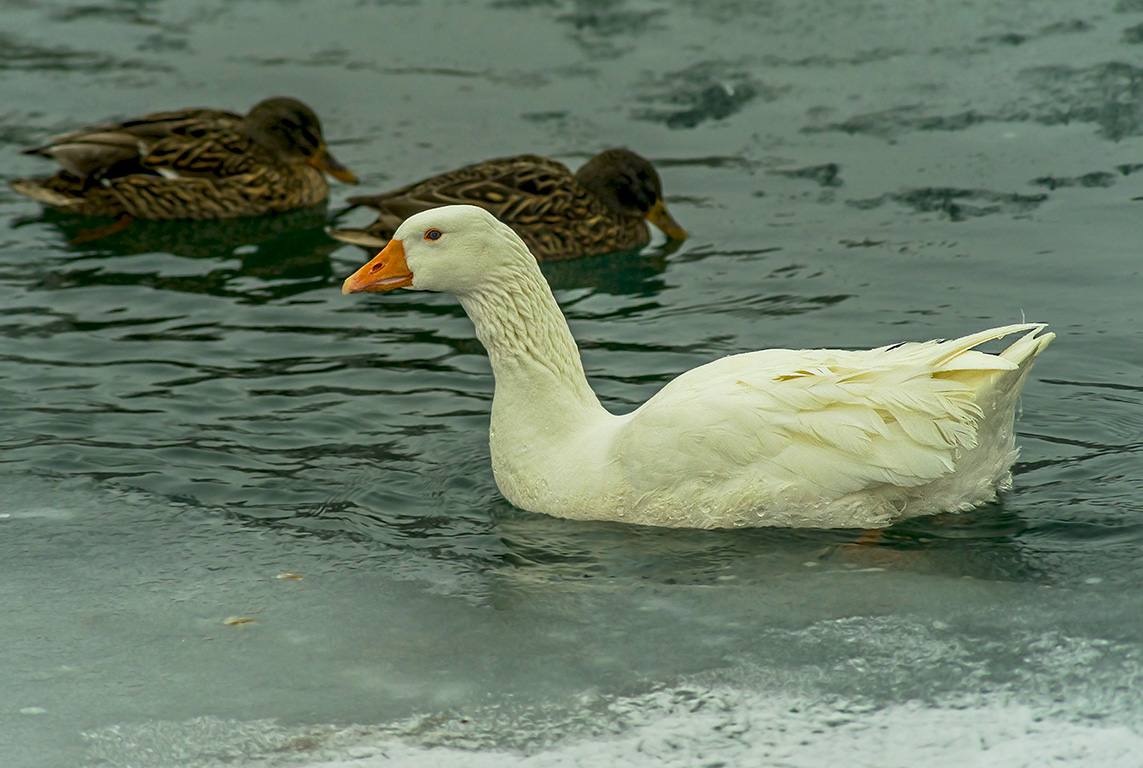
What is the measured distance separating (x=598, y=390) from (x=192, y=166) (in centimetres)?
511

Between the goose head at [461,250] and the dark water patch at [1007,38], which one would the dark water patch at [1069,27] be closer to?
the dark water patch at [1007,38]

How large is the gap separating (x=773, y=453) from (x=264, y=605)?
2.12 metres

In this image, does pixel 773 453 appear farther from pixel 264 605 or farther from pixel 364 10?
pixel 364 10

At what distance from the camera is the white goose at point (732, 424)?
18.5 feet

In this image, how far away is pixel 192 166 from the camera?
1130 centimetres

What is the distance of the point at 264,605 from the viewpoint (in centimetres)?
543

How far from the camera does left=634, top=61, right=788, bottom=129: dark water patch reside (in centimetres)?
1253

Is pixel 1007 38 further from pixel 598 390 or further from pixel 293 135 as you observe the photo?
pixel 598 390

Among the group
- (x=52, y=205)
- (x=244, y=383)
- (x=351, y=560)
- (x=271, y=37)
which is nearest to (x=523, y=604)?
(x=351, y=560)

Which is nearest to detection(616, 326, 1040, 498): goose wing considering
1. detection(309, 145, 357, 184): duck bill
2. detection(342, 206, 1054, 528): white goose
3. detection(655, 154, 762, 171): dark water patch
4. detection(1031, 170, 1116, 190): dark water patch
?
detection(342, 206, 1054, 528): white goose

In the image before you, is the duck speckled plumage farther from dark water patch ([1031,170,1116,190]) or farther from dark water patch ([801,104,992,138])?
dark water patch ([1031,170,1116,190])

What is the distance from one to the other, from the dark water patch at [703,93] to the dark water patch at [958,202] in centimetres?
239

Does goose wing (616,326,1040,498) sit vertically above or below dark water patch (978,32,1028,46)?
below

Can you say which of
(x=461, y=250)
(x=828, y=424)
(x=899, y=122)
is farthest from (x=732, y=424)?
(x=899, y=122)
